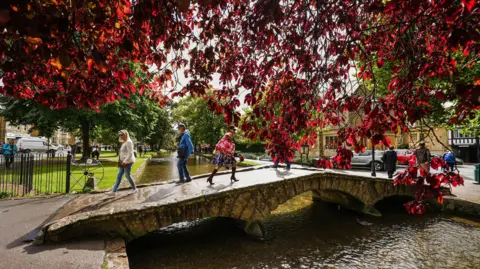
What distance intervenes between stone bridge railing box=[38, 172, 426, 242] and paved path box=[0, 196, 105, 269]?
337 mm

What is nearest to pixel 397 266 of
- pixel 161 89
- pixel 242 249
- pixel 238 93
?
pixel 242 249

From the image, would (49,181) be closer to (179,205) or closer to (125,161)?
(125,161)

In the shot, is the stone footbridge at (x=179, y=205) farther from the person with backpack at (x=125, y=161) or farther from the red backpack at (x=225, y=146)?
the red backpack at (x=225, y=146)

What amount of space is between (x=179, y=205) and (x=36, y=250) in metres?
2.60

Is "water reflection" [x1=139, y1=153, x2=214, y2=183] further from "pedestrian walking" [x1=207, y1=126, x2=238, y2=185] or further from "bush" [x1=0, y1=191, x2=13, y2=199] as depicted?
"pedestrian walking" [x1=207, y1=126, x2=238, y2=185]

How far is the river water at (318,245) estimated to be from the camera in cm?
579

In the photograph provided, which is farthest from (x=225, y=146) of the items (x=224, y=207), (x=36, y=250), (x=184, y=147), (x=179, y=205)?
(x=36, y=250)

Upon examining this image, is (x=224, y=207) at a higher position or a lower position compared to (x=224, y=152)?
lower

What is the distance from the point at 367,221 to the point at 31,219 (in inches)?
397

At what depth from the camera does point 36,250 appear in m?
4.00

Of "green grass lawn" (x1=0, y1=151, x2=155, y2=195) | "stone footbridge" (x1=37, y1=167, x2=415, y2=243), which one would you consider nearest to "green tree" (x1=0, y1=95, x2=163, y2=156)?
"green grass lawn" (x1=0, y1=151, x2=155, y2=195)

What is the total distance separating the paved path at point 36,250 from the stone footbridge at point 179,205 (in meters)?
0.31

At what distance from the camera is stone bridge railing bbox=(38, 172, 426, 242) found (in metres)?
4.73

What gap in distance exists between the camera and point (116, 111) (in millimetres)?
19609
